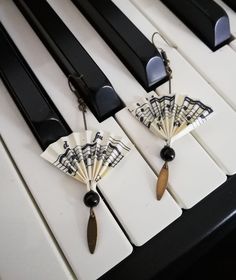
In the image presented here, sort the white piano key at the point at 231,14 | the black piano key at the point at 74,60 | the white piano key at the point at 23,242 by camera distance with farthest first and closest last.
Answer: the white piano key at the point at 231,14 < the black piano key at the point at 74,60 < the white piano key at the point at 23,242

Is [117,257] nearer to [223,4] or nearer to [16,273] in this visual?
[16,273]

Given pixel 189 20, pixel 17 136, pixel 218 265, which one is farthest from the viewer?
pixel 218 265

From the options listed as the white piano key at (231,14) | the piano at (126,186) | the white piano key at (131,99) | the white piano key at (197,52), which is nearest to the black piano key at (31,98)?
the piano at (126,186)

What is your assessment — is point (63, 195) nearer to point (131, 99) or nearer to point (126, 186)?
point (126, 186)

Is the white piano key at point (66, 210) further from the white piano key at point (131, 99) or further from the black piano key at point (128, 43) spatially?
the black piano key at point (128, 43)

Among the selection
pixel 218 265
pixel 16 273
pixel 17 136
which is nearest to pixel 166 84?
pixel 17 136
